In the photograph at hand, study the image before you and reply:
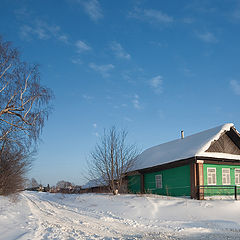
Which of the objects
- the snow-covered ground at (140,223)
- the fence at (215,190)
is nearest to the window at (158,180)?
the fence at (215,190)

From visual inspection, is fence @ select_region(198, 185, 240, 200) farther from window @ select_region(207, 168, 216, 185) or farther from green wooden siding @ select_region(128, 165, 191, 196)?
green wooden siding @ select_region(128, 165, 191, 196)

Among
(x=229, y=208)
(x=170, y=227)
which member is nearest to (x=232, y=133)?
(x=229, y=208)

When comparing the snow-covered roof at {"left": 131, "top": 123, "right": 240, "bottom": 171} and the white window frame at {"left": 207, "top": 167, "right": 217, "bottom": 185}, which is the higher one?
the snow-covered roof at {"left": 131, "top": 123, "right": 240, "bottom": 171}

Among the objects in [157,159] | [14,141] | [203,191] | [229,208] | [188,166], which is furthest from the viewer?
[157,159]

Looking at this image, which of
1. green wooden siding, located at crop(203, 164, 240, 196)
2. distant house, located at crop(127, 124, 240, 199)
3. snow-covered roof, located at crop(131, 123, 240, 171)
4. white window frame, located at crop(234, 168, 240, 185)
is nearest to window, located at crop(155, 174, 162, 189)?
distant house, located at crop(127, 124, 240, 199)

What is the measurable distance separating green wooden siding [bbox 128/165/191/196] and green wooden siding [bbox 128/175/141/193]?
0.28 metres

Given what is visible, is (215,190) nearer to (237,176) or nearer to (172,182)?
(237,176)

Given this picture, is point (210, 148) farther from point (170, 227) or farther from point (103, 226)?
point (103, 226)

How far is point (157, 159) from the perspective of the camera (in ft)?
76.2

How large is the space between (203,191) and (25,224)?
473 inches

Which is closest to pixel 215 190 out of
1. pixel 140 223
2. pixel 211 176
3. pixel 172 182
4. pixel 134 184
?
pixel 211 176

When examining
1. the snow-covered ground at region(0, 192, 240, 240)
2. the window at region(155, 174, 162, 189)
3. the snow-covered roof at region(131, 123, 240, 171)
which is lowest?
the snow-covered ground at region(0, 192, 240, 240)

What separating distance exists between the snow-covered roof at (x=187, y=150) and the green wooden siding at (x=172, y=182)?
2.95 feet

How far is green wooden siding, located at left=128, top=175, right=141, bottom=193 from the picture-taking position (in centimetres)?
2580
